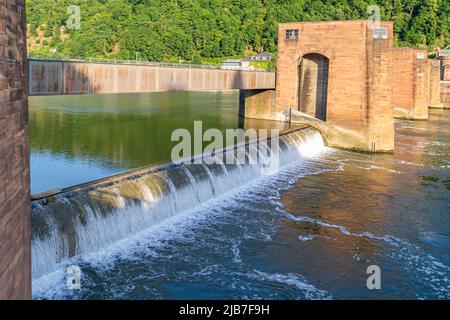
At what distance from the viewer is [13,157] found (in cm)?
663

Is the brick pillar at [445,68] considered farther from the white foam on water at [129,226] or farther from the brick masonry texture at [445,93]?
the white foam on water at [129,226]

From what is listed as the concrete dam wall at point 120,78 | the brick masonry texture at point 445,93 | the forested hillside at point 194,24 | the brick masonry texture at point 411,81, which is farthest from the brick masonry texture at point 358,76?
the forested hillside at point 194,24

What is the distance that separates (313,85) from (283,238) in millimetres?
21668

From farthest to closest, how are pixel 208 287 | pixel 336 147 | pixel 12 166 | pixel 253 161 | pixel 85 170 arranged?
pixel 336 147 < pixel 253 161 < pixel 85 170 < pixel 208 287 < pixel 12 166

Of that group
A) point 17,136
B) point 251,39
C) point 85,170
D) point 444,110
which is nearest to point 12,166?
point 17,136

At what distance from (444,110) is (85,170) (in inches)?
2188

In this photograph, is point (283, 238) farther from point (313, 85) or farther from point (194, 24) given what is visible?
point (194, 24)

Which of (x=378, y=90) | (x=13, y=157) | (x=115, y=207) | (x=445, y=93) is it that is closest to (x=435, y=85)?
(x=445, y=93)

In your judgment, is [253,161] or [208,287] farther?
[253,161]

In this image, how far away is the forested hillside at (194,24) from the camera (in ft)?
337

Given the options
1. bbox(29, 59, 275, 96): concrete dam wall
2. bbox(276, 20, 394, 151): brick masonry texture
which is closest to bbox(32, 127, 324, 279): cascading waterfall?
bbox(29, 59, 275, 96): concrete dam wall

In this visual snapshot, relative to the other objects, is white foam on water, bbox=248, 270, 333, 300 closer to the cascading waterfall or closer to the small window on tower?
the cascading waterfall

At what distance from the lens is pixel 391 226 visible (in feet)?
55.0

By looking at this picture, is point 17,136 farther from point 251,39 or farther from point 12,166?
point 251,39
